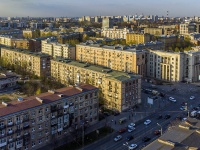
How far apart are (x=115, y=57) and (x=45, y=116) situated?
1419cm

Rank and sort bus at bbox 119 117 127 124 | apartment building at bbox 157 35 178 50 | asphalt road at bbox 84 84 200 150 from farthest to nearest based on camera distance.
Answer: apartment building at bbox 157 35 178 50
bus at bbox 119 117 127 124
asphalt road at bbox 84 84 200 150

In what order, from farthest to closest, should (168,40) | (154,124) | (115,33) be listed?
1. (115,33)
2. (168,40)
3. (154,124)

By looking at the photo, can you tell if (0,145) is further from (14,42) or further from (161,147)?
(14,42)

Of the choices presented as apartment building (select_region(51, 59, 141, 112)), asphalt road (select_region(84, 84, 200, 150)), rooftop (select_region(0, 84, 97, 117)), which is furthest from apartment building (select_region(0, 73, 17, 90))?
asphalt road (select_region(84, 84, 200, 150))

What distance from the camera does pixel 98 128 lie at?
45.6ft

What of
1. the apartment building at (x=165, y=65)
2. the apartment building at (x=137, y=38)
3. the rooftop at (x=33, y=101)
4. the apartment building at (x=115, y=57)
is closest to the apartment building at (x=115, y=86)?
the rooftop at (x=33, y=101)

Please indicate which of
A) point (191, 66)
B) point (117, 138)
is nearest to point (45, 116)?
point (117, 138)

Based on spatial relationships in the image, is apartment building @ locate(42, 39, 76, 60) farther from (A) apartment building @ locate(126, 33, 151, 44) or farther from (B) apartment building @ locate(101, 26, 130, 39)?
(B) apartment building @ locate(101, 26, 130, 39)

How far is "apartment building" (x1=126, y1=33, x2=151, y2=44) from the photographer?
127ft

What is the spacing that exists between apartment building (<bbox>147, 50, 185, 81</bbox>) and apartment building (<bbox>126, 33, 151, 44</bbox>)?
13253 millimetres

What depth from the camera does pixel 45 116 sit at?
12250 mm

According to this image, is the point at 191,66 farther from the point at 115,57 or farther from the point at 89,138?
the point at 89,138

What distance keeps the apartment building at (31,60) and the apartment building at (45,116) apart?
1085 centimetres

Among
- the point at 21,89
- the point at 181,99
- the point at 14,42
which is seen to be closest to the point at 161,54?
→ the point at 181,99
